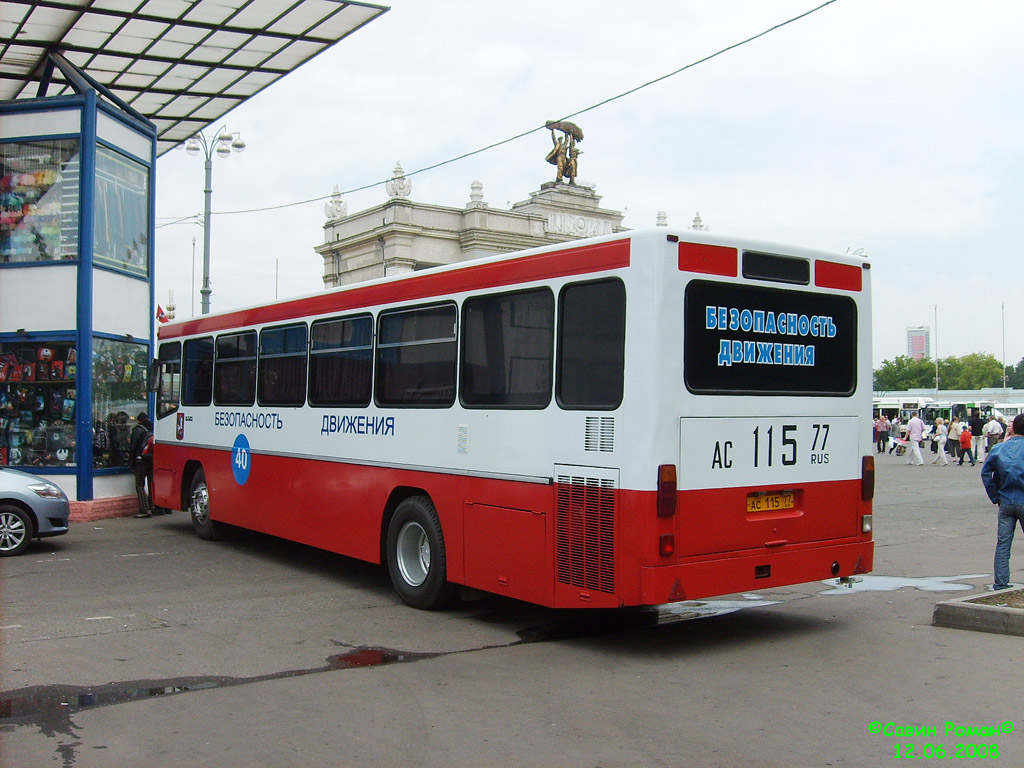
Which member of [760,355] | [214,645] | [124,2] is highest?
[124,2]

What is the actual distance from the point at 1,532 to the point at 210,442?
2617mm

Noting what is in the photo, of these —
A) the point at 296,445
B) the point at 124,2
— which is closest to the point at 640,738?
the point at 296,445

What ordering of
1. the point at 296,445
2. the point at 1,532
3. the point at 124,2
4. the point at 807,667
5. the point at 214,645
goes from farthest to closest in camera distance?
1. the point at 124,2
2. the point at 1,532
3. the point at 296,445
4. the point at 214,645
5. the point at 807,667

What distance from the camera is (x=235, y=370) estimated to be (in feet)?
40.9

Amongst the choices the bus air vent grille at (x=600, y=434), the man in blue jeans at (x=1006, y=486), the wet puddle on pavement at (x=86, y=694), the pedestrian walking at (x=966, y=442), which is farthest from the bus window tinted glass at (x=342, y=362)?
the pedestrian walking at (x=966, y=442)

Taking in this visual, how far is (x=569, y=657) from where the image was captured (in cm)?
720

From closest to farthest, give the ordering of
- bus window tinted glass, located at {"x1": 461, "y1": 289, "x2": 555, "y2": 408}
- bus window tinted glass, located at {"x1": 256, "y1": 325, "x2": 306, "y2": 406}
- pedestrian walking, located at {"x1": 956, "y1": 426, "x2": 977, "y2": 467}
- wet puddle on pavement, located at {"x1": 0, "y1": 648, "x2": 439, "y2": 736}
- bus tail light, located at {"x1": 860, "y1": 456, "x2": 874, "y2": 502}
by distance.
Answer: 1. wet puddle on pavement, located at {"x1": 0, "y1": 648, "x2": 439, "y2": 736}
2. bus window tinted glass, located at {"x1": 461, "y1": 289, "x2": 555, "y2": 408}
3. bus tail light, located at {"x1": 860, "y1": 456, "x2": 874, "y2": 502}
4. bus window tinted glass, located at {"x1": 256, "y1": 325, "x2": 306, "y2": 406}
5. pedestrian walking, located at {"x1": 956, "y1": 426, "x2": 977, "y2": 467}

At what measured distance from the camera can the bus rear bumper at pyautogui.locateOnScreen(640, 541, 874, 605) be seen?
268 inches

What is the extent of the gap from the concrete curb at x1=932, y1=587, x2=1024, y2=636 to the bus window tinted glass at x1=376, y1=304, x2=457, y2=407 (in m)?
4.34

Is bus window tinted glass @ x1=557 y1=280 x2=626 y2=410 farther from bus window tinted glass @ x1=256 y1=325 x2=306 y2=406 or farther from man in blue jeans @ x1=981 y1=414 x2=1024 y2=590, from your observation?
bus window tinted glass @ x1=256 y1=325 x2=306 y2=406

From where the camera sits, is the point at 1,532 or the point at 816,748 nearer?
the point at 816,748

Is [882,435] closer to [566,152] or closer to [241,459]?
[566,152]

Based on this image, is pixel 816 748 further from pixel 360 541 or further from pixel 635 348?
pixel 360 541

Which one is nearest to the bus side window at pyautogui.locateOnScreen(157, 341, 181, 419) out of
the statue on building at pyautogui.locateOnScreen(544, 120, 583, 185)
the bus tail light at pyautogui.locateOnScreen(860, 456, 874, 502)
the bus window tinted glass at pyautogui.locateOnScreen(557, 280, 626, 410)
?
the bus window tinted glass at pyautogui.locateOnScreen(557, 280, 626, 410)
